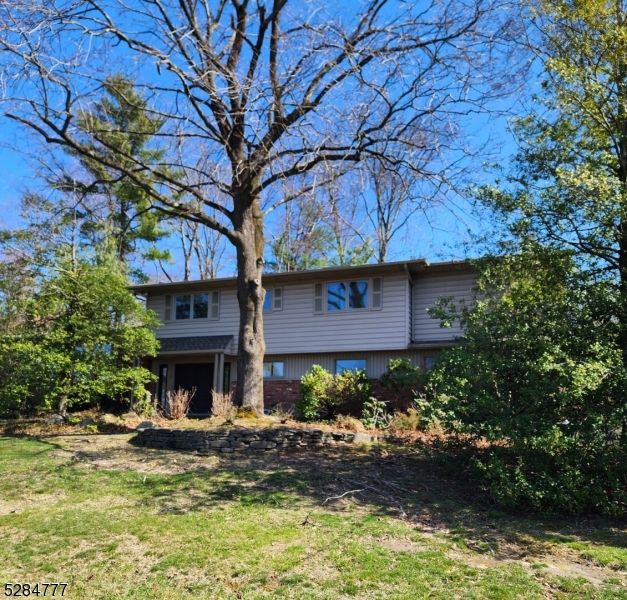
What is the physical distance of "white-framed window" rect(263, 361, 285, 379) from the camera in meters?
19.3

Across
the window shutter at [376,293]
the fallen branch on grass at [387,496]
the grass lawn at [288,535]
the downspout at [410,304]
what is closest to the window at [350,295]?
the window shutter at [376,293]

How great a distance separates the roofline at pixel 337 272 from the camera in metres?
17.2

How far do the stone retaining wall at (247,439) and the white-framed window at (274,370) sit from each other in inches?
329

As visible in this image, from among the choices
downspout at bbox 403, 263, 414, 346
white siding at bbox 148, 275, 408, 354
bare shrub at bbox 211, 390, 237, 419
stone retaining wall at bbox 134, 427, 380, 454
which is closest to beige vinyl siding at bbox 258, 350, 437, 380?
white siding at bbox 148, 275, 408, 354

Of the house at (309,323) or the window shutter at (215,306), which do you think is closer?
the house at (309,323)

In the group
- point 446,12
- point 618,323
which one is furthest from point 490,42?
point 618,323

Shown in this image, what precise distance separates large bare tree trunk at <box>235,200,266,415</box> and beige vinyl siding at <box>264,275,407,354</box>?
18.6ft

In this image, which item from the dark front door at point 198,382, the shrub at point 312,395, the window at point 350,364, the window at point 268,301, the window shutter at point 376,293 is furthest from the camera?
the dark front door at point 198,382

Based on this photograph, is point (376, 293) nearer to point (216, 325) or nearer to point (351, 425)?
point (216, 325)

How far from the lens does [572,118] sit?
10.0 m

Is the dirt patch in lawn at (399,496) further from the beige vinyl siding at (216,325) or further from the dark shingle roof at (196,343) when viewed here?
the beige vinyl siding at (216,325)

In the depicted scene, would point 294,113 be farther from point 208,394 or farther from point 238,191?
point 208,394

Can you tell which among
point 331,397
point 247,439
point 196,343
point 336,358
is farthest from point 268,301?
point 247,439

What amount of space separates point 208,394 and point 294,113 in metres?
12.1
